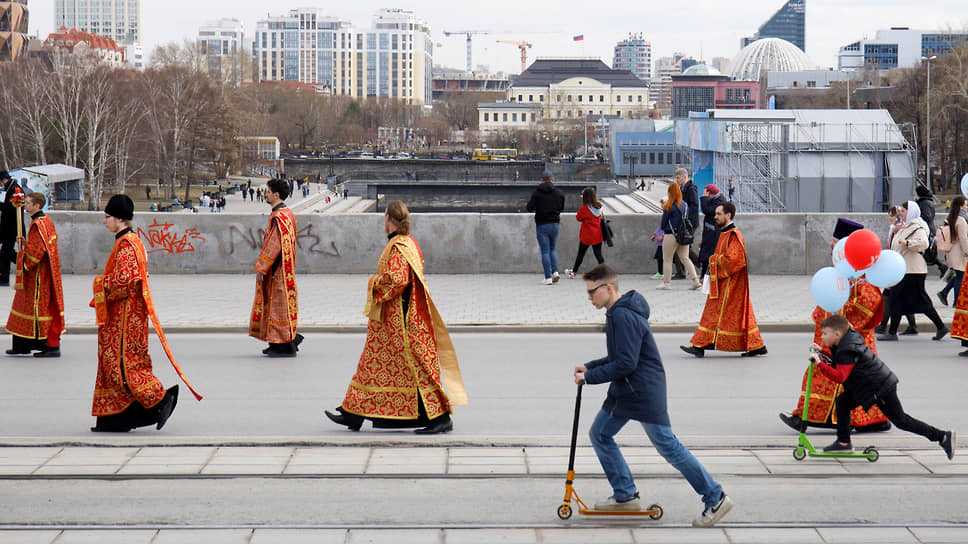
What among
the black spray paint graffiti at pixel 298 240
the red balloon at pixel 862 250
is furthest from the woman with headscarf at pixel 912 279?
the black spray paint graffiti at pixel 298 240

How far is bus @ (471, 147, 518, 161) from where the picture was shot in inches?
5325

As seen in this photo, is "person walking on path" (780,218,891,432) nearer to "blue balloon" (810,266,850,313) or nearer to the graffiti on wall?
"blue balloon" (810,266,850,313)

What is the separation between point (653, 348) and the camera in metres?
5.79

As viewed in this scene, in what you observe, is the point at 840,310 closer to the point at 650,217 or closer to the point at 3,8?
the point at 650,217

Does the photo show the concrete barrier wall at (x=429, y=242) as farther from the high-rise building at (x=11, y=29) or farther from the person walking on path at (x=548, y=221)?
the high-rise building at (x=11, y=29)

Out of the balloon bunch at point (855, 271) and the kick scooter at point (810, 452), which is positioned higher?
the balloon bunch at point (855, 271)

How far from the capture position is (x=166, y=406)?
792 cm

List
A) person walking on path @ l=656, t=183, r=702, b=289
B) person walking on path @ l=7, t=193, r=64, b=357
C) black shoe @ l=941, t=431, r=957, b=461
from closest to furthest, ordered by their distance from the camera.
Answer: black shoe @ l=941, t=431, r=957, b=461, person walking on path @ l=7, t=193, r=64, b=357, person walking on path @ l=656, t=183, r=702, b=289

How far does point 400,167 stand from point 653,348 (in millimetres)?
117959

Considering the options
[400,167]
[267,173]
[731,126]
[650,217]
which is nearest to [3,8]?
[267,173]

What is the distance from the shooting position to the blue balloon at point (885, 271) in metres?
7.82

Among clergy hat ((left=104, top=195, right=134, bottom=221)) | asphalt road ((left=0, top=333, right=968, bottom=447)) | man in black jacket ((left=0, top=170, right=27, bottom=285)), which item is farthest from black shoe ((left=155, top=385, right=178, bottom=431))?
man in black jacket ((left=0, top=170, right=27, bottom=285))

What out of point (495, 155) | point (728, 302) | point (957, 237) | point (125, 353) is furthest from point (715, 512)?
point (495, 155)

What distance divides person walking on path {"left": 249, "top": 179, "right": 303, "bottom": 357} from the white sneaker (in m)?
5.80
